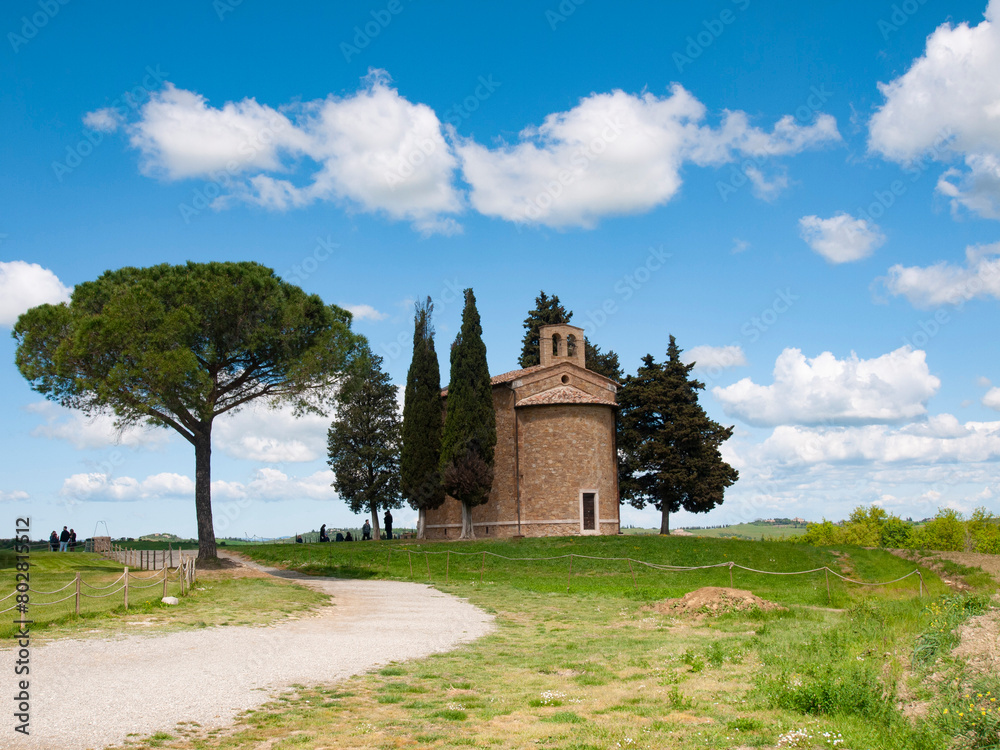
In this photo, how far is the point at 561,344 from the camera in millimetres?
39812

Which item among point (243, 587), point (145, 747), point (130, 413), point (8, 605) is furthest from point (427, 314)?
point (145, 747)

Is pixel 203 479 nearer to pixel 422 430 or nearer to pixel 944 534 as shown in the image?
pixel 422 430

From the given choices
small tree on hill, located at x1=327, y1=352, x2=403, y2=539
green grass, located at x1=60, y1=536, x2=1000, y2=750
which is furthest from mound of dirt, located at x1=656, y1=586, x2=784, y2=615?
small tree on hill, located at x1=327, y1=352, x2=403, y2=539

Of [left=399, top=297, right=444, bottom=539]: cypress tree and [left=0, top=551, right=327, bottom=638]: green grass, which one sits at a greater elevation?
[left=399, top=297, right=444, bottom=539]: cypress tree

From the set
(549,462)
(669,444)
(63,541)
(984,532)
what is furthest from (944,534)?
(63,541)

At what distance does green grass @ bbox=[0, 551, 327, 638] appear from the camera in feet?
46.7

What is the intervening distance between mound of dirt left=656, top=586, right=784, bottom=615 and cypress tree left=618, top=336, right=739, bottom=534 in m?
21.9

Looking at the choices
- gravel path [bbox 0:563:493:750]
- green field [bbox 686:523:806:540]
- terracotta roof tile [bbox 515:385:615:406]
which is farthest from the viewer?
green field [bbox 686:523:806:540]

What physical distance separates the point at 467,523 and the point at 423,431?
5.13 m

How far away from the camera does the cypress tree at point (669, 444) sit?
3994cm

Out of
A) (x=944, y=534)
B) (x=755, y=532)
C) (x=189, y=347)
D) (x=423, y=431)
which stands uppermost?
(x=189, y=347)

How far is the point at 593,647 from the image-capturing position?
1308cm

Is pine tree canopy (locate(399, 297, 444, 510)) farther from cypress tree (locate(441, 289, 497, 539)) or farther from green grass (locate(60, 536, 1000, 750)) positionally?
green grass (locate(60, 536, 1000, 750))

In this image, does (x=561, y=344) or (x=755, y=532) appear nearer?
(x=561, y=344)
